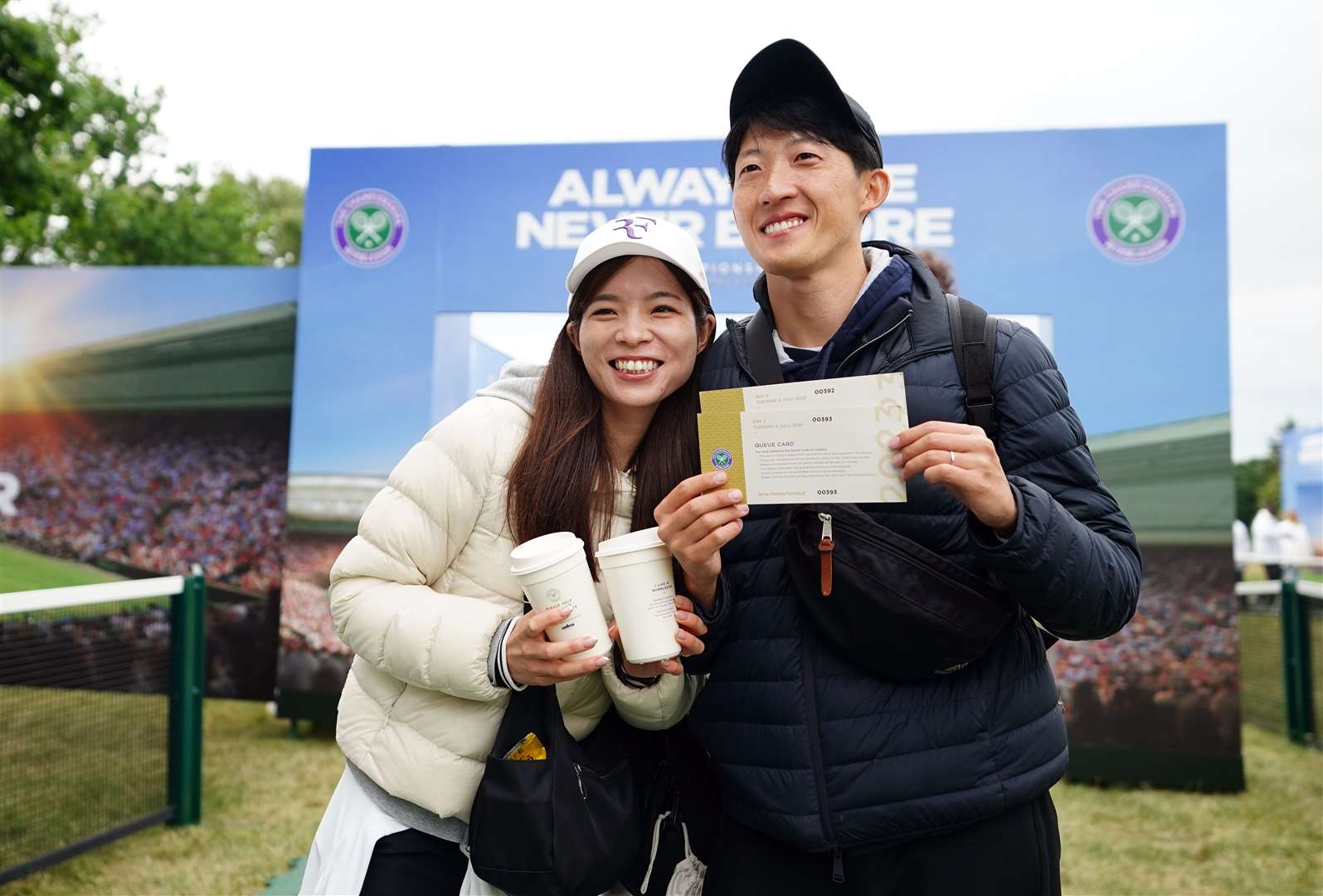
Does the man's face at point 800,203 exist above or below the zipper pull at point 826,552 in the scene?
above

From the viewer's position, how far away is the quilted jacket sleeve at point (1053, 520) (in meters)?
1.43

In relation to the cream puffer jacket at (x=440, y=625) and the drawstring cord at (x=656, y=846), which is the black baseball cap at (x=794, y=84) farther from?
the drawstring cord at (x=656, y=846)

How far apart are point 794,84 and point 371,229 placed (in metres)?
5.67

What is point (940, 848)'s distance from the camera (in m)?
1.62

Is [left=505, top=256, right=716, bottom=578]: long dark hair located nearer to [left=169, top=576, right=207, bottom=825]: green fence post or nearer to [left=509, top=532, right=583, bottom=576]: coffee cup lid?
[left=509, top=532, right=583, bottom=576]: coffee cup lid

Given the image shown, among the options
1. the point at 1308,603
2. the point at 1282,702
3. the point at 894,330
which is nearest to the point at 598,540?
the point at 894,330

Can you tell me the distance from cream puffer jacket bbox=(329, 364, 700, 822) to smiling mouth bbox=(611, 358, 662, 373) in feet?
0.80

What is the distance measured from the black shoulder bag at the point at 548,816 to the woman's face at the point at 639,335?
0.67 m

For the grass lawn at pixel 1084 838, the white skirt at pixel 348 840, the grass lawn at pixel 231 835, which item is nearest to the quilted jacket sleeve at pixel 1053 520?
the white skirt at pixel 348 840

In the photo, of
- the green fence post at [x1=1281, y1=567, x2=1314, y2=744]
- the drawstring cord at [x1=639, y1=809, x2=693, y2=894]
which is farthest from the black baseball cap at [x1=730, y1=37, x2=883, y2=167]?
the green fence post at [x1=1281, y1=567, x2=1314, y2=744]

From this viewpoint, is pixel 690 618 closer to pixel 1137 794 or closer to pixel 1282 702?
pixel 1137 794

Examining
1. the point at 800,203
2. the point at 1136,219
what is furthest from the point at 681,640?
the point at 1136,219

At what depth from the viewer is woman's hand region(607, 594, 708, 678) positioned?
5.53 ft

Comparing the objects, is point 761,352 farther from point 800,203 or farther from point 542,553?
point 542,553
